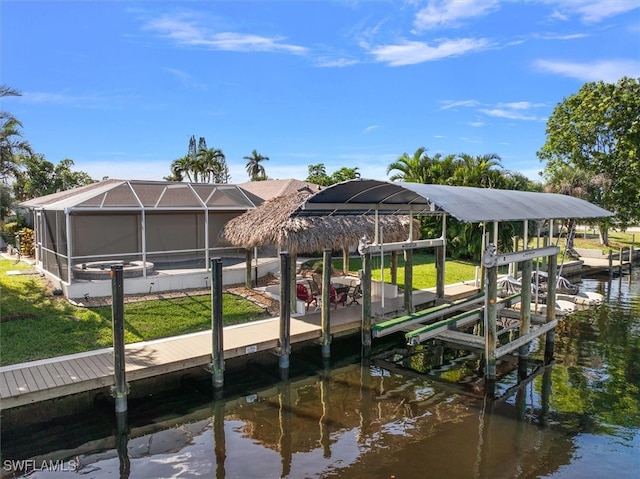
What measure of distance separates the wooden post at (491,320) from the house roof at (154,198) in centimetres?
1073

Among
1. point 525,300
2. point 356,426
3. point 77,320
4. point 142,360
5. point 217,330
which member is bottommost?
point 356,426

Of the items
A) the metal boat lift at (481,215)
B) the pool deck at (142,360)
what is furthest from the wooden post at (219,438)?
the metal boat lift at (481,215)

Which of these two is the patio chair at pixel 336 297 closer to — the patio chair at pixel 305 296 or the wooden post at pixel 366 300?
the patio chair at pixel 305 296

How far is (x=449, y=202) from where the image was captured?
880cm

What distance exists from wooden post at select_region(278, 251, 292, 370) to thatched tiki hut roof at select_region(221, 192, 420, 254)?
2976 millimetres

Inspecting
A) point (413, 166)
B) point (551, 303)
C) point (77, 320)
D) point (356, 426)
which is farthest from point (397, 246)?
point (413, 166)

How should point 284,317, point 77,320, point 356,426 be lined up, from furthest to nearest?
point 77,320
point 284,317
point 356,426

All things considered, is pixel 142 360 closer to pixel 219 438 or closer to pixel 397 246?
pixel 219 438

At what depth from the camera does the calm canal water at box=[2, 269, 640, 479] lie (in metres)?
6.62

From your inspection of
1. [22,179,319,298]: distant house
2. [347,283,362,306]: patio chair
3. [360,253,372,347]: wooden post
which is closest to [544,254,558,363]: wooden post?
[360,253,372,347]: wooden post

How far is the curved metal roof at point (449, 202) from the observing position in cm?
895

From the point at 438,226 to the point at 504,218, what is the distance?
1679cm

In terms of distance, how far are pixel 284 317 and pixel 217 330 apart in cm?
166

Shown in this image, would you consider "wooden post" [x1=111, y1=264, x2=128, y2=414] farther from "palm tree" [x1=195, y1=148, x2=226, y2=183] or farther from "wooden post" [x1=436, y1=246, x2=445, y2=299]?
"palm tree" [x1=195, y1=148, x2=226, y2=183]
